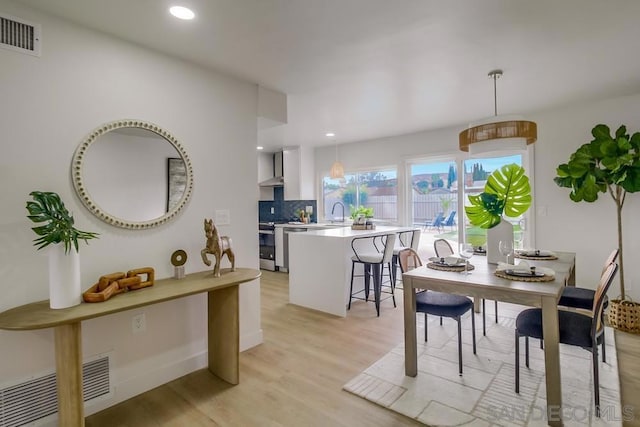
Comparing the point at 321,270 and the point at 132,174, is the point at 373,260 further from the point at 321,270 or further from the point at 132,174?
the point at 132,174

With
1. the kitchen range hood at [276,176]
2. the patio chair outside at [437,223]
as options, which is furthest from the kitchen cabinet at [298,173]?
the patio chair outside at [437,223]

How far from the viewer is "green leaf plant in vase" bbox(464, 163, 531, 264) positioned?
2.55 metres

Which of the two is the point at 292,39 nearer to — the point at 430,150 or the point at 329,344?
the point at 329,344

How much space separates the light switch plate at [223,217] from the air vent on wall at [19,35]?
4.92ft

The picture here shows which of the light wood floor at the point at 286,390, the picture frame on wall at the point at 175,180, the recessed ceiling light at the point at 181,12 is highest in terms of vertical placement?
the recessed ceiling light at the point at 181,12

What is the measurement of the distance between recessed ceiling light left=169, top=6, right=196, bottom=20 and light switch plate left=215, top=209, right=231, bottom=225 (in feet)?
4.66

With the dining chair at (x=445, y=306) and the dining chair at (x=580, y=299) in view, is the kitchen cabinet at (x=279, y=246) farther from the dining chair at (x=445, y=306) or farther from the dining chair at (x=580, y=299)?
the dining chair at (x=580, y=299)

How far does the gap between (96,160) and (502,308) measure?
14.2 ft

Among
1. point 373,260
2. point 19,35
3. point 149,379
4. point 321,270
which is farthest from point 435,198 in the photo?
point 19,35

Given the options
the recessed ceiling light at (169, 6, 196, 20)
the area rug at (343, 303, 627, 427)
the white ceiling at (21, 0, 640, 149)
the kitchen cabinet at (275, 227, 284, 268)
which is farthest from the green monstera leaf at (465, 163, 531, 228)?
the kitchen cabinet at (275, 227, 284, 268)

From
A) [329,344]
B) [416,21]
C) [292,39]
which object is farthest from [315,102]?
[329,344]

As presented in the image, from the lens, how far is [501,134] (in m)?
2.42

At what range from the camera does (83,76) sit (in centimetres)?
203

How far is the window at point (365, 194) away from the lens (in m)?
5.89
